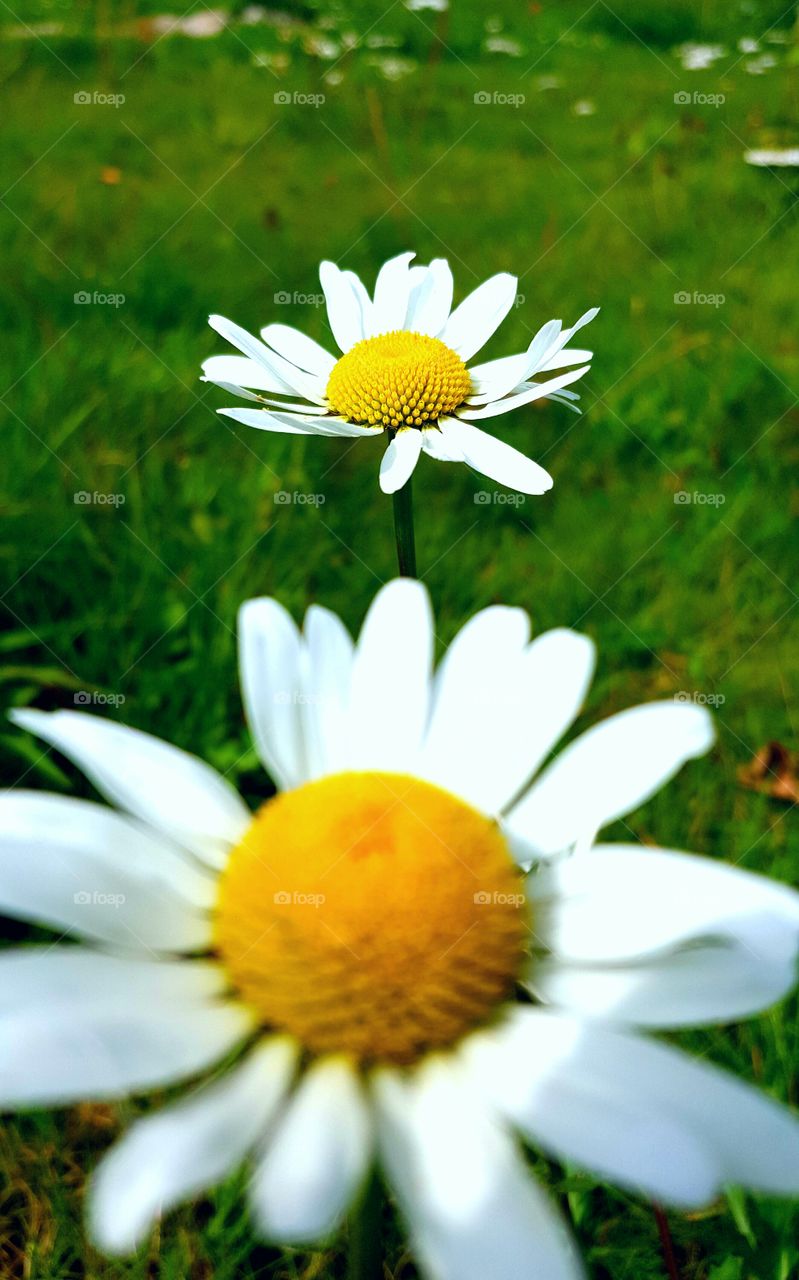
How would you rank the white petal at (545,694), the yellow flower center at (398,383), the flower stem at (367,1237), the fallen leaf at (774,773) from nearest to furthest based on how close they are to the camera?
the flower stem at (367,1237) → the white petal at (545,694) → the yellow flower center at (398,383) → the fallen leaf at (774,773)

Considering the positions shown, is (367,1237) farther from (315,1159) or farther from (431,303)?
(431,303)

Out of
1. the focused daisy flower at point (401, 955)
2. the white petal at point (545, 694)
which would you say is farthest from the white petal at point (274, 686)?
the white petal at point (545, 694)

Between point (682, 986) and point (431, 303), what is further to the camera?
point (431, 303)

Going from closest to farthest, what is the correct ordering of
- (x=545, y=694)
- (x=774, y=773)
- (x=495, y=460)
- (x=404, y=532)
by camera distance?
(x=545, y=694)
(x=404, y=532)
(x=495, y=460)
(x=774, y=773)

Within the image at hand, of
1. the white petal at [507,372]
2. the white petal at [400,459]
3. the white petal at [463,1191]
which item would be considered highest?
the white petal at [507,372]

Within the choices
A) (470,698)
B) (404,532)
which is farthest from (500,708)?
(404,532)

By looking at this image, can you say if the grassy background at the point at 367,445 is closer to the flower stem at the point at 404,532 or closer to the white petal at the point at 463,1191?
the white petal at the point at 463,1191

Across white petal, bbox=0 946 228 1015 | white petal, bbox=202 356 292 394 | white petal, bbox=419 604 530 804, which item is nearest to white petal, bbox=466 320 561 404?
white petal, bbox=202 356 292 394

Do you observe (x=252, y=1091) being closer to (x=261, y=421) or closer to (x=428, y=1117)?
(x=428, y=1117)

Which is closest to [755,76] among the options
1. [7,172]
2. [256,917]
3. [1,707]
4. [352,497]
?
[7,172]
